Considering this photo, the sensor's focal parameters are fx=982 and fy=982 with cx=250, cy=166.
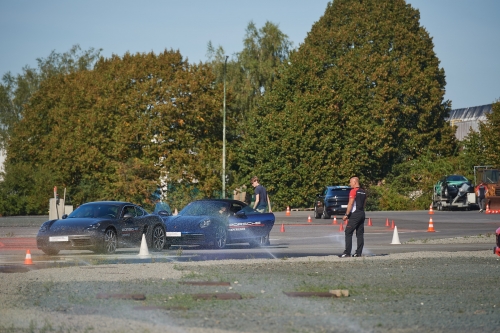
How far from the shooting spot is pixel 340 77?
67875mm

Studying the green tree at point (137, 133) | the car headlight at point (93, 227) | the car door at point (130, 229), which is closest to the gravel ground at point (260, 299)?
the car headlight at point (93, 227)

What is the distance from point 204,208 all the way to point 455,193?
32465mm

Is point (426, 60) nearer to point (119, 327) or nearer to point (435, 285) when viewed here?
point (435, 285)

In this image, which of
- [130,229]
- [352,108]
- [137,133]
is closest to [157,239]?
[130,229]

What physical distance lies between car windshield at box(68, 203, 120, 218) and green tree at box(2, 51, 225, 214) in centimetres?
3594

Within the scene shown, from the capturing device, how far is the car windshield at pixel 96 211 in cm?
2405

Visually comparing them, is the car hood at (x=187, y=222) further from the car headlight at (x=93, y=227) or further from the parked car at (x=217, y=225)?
the car headlight at (x=93, y=227)

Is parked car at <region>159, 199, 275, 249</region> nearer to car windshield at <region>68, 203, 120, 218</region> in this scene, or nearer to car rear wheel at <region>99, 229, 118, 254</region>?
car windshield at <region>68, 203, 120, 218</region>

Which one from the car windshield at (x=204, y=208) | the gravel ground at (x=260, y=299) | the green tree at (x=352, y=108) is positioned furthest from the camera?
the green tree at (x=352, y=108)

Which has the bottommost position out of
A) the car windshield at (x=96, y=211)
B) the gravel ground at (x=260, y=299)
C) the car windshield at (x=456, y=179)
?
the gravel ground at (x=260, y=299)

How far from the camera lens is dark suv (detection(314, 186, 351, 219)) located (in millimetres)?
47469


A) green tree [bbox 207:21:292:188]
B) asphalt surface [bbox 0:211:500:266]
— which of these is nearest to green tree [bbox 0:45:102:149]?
green tree [bbox 207:21:292:188]

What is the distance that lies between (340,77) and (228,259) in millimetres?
48722

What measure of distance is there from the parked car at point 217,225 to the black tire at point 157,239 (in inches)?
A: 7.1
